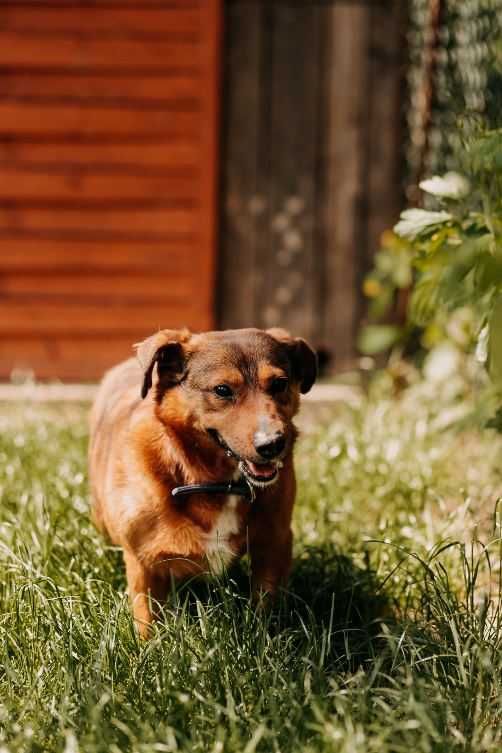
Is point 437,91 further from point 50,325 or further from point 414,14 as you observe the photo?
point 50,325

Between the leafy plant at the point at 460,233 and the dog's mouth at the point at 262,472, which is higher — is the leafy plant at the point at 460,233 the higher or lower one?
the higher one

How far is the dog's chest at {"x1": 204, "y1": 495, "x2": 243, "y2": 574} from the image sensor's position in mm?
2852

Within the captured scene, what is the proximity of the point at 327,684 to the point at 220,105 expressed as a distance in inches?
189

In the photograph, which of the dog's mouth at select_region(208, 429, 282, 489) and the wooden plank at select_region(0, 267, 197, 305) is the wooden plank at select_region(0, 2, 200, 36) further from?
the dog's mouth at select_region(208, 429, 282, 489)

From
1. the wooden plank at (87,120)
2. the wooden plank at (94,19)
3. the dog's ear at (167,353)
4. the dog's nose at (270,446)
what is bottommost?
the dog's nose at (270,446)

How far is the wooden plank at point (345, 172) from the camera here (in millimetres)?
6488

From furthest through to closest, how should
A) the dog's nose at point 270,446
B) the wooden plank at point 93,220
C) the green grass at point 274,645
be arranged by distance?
the wooden plank at point 93,220, the dog's nose at point 270,446, the green grass at point 274,645

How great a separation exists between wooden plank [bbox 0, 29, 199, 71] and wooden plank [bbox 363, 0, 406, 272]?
1.22 meters

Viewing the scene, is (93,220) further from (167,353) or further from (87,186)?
(167,353)

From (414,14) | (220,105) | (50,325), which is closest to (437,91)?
(414,14)

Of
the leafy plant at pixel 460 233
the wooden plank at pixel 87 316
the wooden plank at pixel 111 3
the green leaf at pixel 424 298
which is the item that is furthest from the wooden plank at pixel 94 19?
the green leaf at pixel 424 298

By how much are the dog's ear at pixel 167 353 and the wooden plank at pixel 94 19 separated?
4.14 meters

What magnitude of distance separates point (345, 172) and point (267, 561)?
4.22 meters

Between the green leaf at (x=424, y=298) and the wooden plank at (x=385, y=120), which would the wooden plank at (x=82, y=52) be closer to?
the wooden plank at (x=385, y=120)
